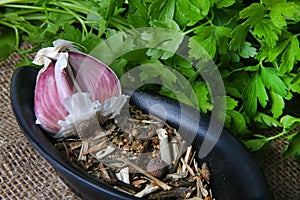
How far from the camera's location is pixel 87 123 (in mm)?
890

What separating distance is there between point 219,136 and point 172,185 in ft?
0.35

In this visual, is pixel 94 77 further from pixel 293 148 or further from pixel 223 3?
pixel 293 148

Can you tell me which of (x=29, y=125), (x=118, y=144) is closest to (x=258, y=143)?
(x=118, y=144)

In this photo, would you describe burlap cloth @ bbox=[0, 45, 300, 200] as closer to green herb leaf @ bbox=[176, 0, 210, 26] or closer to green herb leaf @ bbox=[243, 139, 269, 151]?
green herb leaf @ bbox=[243, 139, 269, 151]

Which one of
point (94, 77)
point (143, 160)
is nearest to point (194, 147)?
point (143, 160)

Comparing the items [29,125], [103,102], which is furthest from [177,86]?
[29,125]

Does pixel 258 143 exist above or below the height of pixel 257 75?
below

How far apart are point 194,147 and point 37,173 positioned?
28 centimetres

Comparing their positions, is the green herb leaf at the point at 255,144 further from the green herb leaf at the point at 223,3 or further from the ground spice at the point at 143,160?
the green herb leaf at the point at 223,3

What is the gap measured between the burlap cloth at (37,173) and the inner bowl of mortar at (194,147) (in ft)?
0.25

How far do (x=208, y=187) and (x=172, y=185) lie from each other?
57 millimetres

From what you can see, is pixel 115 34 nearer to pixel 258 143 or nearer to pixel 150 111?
pixel 150 111

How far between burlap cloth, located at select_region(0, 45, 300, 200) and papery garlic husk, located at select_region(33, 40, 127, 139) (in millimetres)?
101

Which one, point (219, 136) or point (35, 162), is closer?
point (219, 136)
